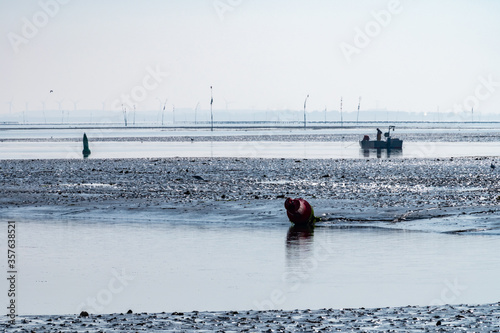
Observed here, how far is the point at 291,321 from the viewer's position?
13.0 m

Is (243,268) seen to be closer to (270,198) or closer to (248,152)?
(270,198)

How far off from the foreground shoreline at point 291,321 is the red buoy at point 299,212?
11752 millimetres

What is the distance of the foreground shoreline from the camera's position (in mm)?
12492

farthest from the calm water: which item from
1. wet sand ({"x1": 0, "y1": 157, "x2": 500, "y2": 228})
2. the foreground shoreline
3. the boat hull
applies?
the boat hull

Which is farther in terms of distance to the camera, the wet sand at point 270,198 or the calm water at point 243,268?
the calm water at point 243,268

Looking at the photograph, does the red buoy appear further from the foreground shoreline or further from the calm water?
→ the foreground shoreline

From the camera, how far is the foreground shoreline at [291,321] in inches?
492

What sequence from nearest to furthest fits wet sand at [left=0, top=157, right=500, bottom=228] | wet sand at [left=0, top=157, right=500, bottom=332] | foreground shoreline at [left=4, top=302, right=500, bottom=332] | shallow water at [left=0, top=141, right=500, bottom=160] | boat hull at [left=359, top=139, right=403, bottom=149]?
1. foreground shoreline at [left=4, top=302, right=500, bottom=332]
2. wet sand at [left=0, top=157, right=500, bottom=332]
3. wet sand at [left=0, top=157, right=500, bottom=228]
4. shallow water at [left=0, top=141, right=500, bottom=160]
5. boat hull at [left=359, top=139, right=403, bottom=149]

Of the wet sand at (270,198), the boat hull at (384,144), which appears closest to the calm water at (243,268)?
the wet sand at (270,198)

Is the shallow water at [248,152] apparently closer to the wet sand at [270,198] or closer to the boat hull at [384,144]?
the boat hull at [384,144]

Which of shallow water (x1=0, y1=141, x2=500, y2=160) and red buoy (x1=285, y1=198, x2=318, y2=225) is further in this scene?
shallow water (x1=0, y1=141, x2=500, y2=160)

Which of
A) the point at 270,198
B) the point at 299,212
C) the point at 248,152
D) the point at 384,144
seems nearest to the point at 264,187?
the point at 270,198

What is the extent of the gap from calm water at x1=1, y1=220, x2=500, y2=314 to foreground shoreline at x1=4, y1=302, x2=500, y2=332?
94 centimetres

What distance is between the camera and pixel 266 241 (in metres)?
23.2
